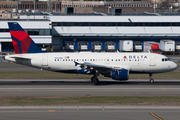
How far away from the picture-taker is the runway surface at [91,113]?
70.8ft

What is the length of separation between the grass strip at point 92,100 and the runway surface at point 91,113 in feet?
5.82

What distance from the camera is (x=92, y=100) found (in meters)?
28.1

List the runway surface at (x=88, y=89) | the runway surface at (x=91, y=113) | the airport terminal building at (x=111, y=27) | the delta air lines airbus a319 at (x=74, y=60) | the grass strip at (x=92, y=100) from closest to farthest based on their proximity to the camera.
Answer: the runway surface at (x=91, y=113), the grass strip at (x=92, y=100), the runway surface at (x=88, y=89), the delta air lines airbus a319 at (x=74, y=60), the airport terminal building at (x=111, y=27)

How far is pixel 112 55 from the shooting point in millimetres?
39938

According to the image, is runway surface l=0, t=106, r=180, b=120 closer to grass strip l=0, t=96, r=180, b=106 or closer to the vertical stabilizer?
grass strip l=0, t=96, r=180, b=106

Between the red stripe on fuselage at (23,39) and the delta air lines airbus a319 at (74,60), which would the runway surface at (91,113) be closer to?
the delta air lines airbus a319 at (74,60)

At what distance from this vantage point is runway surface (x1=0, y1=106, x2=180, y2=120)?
21.6 metres

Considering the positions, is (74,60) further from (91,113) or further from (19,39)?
(91,113)

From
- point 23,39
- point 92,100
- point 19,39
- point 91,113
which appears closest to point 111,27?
point 23,39

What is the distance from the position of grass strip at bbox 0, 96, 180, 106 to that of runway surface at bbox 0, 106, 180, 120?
1.77 meters

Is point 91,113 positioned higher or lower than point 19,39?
lower

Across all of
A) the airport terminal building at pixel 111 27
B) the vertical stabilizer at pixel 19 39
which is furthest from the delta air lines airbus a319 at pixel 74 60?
the airport terminal building at pixel 111 27

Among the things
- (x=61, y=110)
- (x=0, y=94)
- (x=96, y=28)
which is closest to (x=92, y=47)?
(x=96, y=28)

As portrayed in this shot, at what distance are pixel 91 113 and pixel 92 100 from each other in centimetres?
Answer: 495
